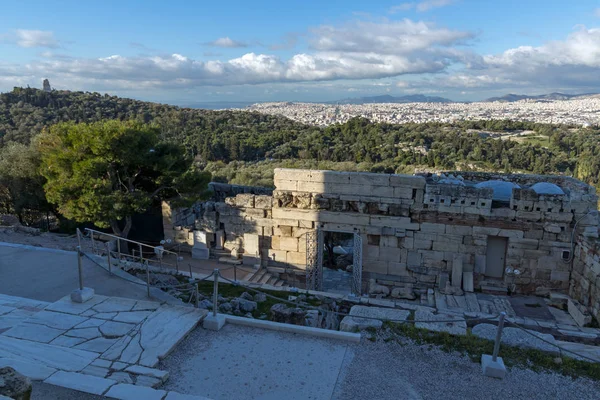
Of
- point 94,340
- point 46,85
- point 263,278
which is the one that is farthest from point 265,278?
point 46,85

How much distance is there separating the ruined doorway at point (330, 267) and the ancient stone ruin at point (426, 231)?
0.04 meters

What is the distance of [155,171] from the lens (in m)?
15.8

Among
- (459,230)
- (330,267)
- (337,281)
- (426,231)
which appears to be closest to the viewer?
(459,230)

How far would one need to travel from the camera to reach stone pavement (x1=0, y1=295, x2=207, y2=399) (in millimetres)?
5215

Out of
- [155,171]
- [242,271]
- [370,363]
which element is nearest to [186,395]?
[370,363]

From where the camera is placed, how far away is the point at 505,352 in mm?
6719

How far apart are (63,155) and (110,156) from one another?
1625mm

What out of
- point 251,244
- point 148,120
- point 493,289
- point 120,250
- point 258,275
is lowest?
point 258,275

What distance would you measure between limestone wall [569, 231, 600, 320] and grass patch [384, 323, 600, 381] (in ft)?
15.0

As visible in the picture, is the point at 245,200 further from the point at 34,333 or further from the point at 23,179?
the point at 23,179

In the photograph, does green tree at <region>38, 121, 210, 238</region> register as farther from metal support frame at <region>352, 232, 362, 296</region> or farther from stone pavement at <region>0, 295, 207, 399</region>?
stone pavement at <region>0, 295, 207, 399</region>

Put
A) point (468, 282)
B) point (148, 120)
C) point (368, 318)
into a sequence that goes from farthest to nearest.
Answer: point (148, 120)
point (468, 282)
point (368, 318)

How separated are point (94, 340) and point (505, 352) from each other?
633 cm

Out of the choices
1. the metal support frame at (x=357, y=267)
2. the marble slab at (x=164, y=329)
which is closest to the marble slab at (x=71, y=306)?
the marble slab at (x=164, y=329)
